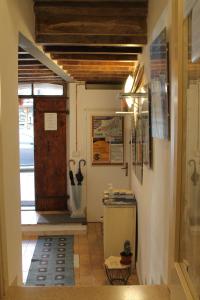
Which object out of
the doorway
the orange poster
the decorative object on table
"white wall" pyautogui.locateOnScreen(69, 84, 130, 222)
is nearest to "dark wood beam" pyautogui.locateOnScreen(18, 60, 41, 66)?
the doorway

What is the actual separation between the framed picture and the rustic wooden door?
389cm

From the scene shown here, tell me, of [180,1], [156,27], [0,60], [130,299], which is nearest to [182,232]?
[130,299]

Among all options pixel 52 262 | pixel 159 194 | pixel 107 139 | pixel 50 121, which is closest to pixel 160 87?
pixel 159 194

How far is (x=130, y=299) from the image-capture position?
1.60 meters

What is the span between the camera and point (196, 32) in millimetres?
1025

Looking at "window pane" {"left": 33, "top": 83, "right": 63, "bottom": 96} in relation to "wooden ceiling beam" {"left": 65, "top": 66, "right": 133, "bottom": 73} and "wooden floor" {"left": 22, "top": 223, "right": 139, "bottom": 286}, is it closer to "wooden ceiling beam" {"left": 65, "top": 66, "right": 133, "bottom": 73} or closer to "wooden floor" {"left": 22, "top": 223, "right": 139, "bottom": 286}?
"wooden ceiling beam" {"left": 65, "top": 66, "right": 133, "bottom": 73}

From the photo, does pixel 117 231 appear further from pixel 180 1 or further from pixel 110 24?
pixel 180 1

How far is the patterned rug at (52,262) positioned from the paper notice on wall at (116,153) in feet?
4.98

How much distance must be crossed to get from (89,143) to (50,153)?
809 millimetres

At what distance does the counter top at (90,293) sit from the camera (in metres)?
1.61

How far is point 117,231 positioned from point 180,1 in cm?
336

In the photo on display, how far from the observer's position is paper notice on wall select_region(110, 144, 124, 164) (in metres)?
5.98

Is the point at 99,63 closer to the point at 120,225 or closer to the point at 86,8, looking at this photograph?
the point at 86,8

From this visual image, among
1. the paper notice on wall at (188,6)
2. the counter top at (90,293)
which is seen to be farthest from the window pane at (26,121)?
the paper notice on wall at (188,6)
